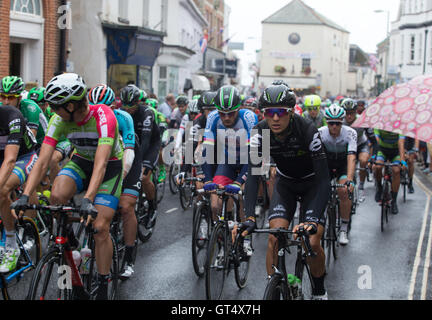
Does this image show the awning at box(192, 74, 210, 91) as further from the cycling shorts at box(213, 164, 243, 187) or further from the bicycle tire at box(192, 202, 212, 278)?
the bicycle tire at box(192, 202, 212, 278)

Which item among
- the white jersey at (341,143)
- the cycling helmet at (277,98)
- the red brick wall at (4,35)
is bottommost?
the white jersey at (341,143)

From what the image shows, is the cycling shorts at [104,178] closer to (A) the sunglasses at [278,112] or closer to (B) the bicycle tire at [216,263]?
(B) the bicycle tire at [216,263]

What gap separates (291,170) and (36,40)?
551 inches

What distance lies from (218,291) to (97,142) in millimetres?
1997

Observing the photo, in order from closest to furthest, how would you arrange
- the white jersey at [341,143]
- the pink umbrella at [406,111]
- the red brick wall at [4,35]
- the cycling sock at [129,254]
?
the pink umbrella at [406,111], the cycling sock at [129,254], the white jersey at [341,143], the red brick wall at [4,35]

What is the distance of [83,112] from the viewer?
520 cm

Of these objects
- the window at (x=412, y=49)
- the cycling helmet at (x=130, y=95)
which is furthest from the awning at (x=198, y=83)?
the cycling helmet at (x=130, y=95)

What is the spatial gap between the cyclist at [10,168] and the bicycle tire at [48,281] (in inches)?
48.9

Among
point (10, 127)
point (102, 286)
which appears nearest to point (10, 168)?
point (10, 127)

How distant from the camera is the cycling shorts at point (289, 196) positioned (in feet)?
17.7

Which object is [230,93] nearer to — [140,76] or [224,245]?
[224,245]

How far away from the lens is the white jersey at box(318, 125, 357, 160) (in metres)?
8.55

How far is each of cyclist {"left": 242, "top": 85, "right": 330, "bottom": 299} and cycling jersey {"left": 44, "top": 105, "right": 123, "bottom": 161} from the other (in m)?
1.25

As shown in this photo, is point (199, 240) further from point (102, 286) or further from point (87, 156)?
point (87, 156)
